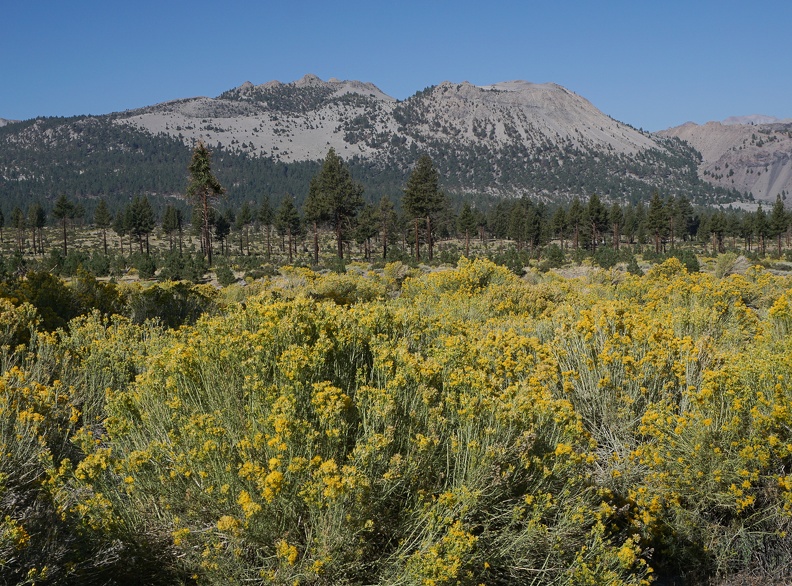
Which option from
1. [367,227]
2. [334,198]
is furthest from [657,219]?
[334,198]

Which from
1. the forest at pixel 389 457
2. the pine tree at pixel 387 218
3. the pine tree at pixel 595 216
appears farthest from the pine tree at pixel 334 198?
the forest at pixel 389 457

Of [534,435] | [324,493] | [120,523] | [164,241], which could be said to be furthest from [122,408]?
[164,241]

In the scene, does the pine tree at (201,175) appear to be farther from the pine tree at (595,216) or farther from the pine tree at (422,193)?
the pine tree at (595,216)

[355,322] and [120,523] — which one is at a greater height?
[355,322]

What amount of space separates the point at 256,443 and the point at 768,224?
68.2m

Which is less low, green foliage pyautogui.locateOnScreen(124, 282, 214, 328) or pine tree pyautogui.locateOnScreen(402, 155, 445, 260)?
pine tree pyautogui.locateOnScreen(402, 155, 445, 260)

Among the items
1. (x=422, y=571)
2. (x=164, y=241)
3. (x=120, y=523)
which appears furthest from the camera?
(x=164, y=241)

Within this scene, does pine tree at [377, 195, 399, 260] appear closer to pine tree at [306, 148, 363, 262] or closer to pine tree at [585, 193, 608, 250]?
pine tree at [306, 148, 363, 262]

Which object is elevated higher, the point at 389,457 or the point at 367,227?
the point at 367,227

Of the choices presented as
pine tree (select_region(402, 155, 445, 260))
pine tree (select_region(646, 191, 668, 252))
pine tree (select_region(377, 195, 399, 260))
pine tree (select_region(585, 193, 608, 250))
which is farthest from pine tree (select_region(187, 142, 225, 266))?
pine tree (select_region(646, 191, 668, 252))

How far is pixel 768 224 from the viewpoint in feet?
187

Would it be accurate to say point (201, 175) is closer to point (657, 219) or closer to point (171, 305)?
point (171, 305)

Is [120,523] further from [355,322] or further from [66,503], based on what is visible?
[355,322]

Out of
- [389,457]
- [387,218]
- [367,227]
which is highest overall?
[387,218]
